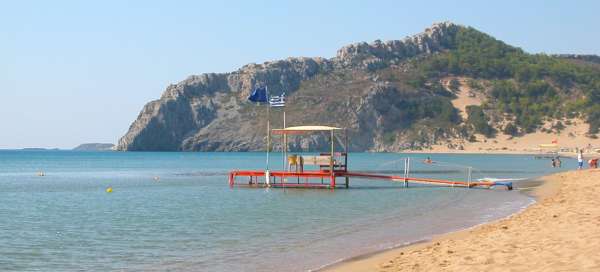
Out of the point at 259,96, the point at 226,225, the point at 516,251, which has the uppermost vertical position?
the point at 259,96

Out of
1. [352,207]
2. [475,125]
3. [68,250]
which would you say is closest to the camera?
[68,250]

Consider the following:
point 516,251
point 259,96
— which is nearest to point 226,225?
point 516,251

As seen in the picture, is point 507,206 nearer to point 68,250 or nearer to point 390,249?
point 390,249

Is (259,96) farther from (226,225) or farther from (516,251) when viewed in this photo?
(516,251)

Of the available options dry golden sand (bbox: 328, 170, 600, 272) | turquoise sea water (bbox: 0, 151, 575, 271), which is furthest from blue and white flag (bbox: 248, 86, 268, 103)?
dry golden sand (bbox: 328, 170, 600, 272)

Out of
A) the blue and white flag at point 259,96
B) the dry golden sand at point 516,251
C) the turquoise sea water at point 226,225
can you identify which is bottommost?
the turquoise sea water at point 226,225

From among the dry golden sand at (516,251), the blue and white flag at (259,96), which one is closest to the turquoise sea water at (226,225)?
the dry golden sand at (516,251)

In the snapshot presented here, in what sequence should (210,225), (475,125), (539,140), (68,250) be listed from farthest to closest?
(475,125)
(539,140)
(210,225)
(68,250)

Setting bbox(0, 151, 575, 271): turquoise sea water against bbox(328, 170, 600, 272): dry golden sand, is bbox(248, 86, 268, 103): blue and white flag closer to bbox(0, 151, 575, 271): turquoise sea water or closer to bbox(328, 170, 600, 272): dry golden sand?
bbox(0, 151, 575, 271): turquoise sea water

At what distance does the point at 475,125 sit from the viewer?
194m

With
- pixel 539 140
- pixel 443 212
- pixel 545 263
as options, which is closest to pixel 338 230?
pixel 443 212

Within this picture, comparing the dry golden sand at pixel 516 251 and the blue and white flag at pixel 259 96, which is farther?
the blue and white flag at pixel 259 96

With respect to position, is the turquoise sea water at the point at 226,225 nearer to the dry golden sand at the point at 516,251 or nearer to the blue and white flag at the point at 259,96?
the dry golden sand at the point at 516,251

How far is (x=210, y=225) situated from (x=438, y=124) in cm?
17445
